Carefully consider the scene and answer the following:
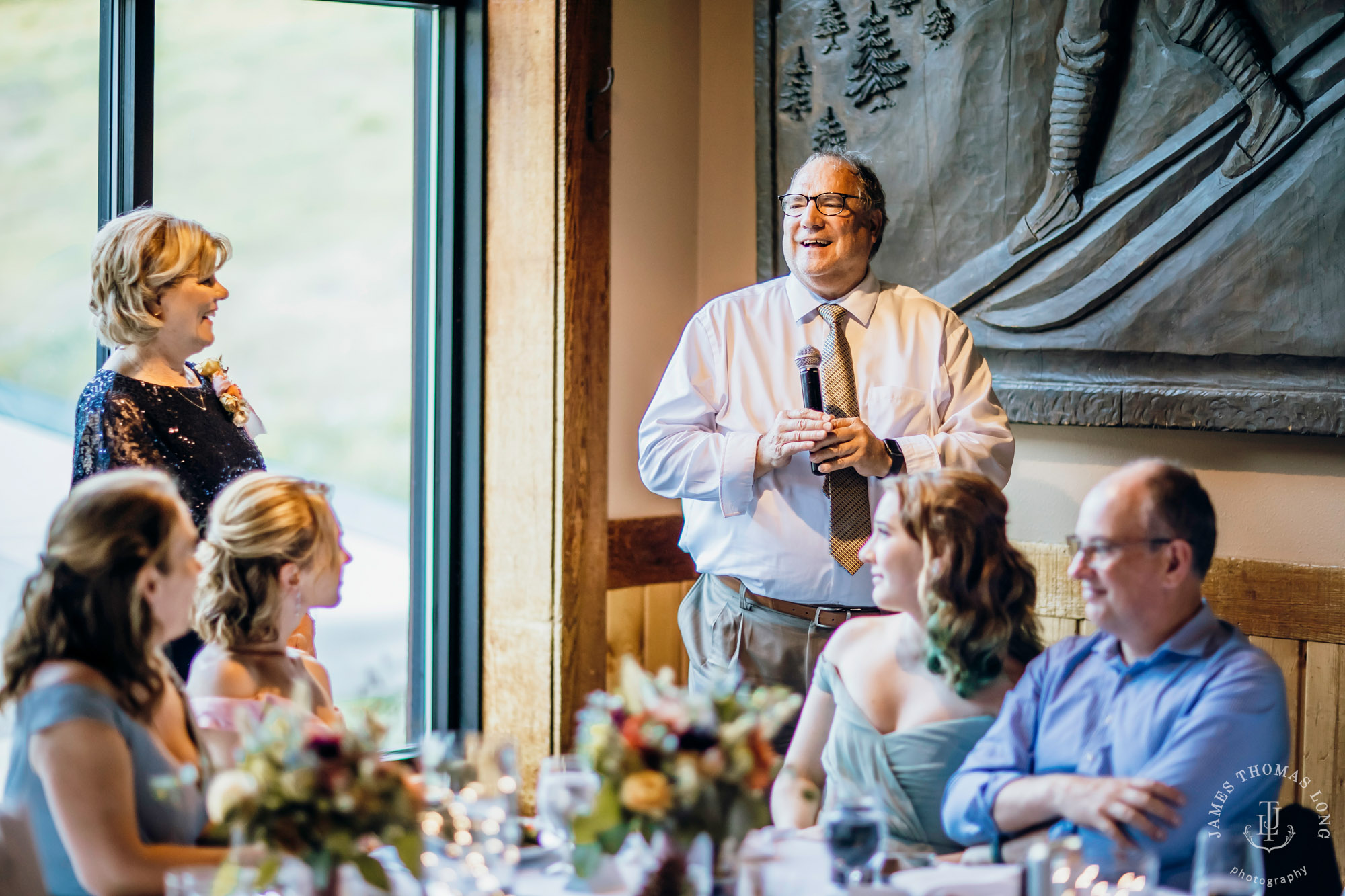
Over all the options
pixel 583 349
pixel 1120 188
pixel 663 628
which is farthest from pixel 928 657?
pixel 663 628

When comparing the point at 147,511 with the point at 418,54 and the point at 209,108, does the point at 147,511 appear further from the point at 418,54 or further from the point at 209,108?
the point at 418,54

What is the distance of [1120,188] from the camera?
2.99 meters

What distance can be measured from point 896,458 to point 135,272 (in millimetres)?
1545

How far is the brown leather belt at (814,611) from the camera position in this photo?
2773 mm

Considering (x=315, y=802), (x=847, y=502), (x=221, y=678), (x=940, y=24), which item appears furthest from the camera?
(x=940, y=24)

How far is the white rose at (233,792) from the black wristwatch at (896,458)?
5.22 ft

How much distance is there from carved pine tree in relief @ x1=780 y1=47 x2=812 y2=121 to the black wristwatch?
4.35ft

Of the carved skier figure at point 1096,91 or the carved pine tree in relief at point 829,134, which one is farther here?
the carved pine tree in relief at point 829,134

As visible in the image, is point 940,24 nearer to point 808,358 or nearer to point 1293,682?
point 808,358

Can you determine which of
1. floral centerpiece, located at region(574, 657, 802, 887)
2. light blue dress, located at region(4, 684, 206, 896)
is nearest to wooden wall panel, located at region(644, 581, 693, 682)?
light blue dress, located at region(4, 684, 206, 896)

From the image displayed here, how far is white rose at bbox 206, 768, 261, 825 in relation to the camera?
4.45ft

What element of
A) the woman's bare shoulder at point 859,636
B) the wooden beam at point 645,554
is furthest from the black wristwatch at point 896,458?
the wooden beam at point 645,554

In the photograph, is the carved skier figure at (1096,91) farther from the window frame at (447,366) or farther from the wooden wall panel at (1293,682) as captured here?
the window frame at (447,366)

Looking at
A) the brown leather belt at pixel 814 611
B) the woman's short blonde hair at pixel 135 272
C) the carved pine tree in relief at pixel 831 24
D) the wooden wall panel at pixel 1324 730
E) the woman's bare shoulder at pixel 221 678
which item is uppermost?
the carved pine tree in relief at pixel 831 24
